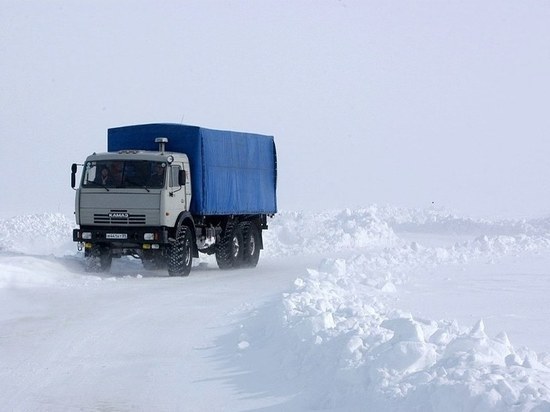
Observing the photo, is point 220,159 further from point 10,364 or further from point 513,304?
point 10,364

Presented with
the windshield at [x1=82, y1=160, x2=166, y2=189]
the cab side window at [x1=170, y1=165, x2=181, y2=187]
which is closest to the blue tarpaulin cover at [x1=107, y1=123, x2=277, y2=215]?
the cab side window at [x1=170, y1=165, x2=181, y2=187]

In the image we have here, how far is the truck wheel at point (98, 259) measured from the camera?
21.0 meters

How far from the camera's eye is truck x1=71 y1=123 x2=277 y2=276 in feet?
66.7

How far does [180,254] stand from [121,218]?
5.25 feet

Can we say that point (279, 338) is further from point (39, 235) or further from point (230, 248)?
point (39, 235)

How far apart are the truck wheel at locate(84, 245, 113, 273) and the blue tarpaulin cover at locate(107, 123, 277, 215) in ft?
A: 7.61

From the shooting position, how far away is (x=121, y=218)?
67.1ft

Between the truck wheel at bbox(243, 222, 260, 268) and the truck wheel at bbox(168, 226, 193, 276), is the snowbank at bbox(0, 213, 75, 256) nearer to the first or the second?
the truck wheel at bbox(243, 222, 260, 268)

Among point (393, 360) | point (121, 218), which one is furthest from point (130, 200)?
point (393, 360)

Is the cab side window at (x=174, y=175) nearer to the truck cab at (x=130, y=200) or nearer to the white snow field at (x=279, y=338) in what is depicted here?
the truck cab at (x=130, y=200)

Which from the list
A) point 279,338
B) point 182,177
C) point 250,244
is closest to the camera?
point 279,338

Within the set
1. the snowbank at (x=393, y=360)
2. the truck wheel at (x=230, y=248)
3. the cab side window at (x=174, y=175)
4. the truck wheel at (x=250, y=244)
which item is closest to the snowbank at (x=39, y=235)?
the truck wheel at (x=250, y=244)

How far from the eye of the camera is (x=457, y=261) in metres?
23.5

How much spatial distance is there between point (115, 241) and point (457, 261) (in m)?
8.95
